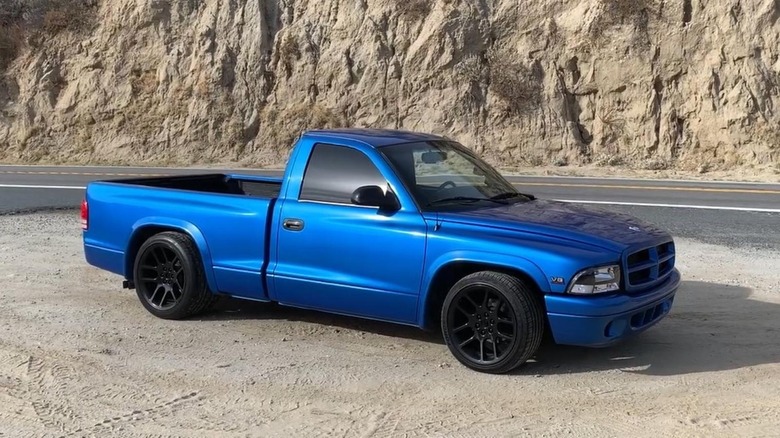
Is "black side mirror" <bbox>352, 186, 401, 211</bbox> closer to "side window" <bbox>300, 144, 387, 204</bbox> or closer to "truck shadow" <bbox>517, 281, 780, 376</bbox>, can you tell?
"side window" <bbox>300, 144, 387, 204</bbox>

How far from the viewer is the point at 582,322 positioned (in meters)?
5.51

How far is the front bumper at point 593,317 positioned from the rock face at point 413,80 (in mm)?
20019

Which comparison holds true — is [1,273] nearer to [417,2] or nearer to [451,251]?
[451,251]

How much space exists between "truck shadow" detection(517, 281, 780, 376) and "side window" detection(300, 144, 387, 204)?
5.92ft

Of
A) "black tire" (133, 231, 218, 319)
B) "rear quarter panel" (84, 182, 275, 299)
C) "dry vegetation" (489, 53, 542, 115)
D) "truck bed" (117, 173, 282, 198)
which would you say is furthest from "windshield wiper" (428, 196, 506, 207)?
"dry vegetation" (489, 53, 542, 115)

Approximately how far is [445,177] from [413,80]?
22558 millimetres

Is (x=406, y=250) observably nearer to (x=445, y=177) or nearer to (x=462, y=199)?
(x=462, y=199)

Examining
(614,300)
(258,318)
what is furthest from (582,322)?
(258,318)

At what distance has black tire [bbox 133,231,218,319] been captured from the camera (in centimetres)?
711

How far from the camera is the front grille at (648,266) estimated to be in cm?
577

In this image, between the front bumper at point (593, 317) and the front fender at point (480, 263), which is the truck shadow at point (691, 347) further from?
the front fender at point (480, 263)

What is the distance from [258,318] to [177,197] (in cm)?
123

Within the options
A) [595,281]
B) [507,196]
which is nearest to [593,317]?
[595,281]

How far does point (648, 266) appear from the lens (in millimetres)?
5934
